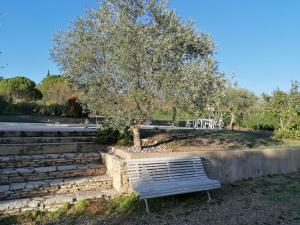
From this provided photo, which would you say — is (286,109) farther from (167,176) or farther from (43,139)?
(43,139)

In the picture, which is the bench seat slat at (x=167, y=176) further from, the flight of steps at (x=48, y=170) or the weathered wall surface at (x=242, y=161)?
the flight of steps at (x=48, y=170)

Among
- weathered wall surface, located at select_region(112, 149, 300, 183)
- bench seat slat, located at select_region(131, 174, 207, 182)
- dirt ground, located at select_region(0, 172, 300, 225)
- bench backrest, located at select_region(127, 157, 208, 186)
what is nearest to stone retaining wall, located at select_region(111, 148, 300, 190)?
weathered wall surface, located at select_region(112, 149, 300, 183)

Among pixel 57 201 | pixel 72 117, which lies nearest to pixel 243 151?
pixel 57 201

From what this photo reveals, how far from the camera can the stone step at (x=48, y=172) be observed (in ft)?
19.7

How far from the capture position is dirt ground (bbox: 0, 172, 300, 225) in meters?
4.87

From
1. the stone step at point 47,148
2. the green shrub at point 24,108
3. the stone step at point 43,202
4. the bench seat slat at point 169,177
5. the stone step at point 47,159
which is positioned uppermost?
the green shrub at point 24,108

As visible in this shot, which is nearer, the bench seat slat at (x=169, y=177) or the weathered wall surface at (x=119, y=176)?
the bench seat slat at (x=169, y=177)

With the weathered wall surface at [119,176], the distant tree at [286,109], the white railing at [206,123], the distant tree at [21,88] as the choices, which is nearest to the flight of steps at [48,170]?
the weathered wall surface at [119,176]

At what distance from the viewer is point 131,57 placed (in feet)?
21.7

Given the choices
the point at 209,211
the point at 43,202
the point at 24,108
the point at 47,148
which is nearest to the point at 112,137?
the point at 47,148

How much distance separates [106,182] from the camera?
21.4ft

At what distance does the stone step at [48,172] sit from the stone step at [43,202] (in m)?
0.72

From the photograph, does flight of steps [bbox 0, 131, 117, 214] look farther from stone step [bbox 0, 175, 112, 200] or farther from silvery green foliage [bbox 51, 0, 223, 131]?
silvery green foliage [bbox 51, 0, 223, 131]

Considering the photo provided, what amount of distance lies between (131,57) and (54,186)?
10.7 feet
